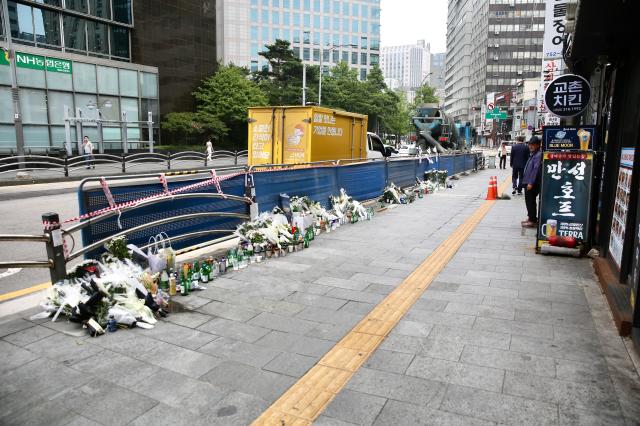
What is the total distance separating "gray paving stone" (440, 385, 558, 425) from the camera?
9.73 feet

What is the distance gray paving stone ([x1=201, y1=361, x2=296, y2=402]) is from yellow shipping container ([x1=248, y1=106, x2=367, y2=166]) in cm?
880

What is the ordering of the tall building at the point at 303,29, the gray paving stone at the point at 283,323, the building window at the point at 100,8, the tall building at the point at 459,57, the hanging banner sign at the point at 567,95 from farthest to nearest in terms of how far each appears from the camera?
the tall building at the point at 459,57 → the tall building at the point at 303,29 → the building window at the point at 100,8 → the hanging banner sign at the point at 567,95 → the gray paving stone at the point at 283,323

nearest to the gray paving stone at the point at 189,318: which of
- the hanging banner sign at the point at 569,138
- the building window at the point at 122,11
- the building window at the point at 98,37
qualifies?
the hanging banner sign at the point at 569,138

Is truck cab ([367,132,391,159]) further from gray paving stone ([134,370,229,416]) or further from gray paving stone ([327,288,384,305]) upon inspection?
gray paving stone ([134,370,229,416])

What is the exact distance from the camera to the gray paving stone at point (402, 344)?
3982mm

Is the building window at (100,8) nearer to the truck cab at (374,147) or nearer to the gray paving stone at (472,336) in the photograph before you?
the truck cab at (374,147)

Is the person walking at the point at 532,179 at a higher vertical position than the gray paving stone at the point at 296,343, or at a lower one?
higher

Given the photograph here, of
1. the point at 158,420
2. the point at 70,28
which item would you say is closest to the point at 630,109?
the point at 158,420

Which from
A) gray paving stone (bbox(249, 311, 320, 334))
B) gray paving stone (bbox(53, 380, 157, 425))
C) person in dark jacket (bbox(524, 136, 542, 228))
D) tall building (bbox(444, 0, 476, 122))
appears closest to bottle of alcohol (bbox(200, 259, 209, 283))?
gray paving stone (bbox(249, 311, 320, 334))

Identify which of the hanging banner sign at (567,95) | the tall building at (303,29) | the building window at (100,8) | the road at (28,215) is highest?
the tall building at (303,29)

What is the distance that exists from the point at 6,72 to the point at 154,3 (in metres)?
13.8

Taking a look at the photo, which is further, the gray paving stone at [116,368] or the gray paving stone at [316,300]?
the gray paving stone at [316,300]

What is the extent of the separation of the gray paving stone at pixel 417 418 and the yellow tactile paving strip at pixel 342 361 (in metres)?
0.42

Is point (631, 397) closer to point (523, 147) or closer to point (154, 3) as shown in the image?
point (523, 147)
